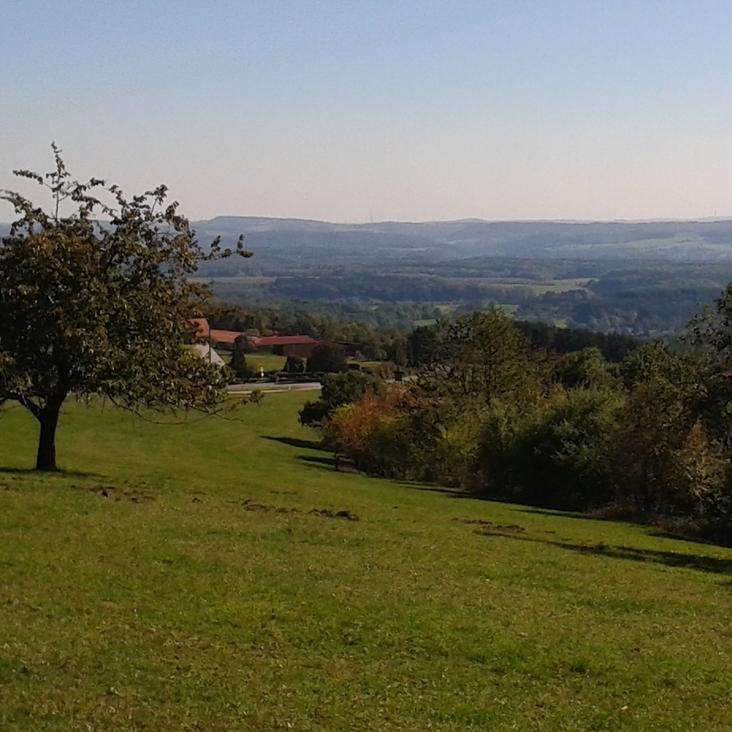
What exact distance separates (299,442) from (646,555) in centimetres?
4920

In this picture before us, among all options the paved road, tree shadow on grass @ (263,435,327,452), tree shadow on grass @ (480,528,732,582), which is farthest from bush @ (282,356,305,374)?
tree shadow on grass @ (480,528,732,582)

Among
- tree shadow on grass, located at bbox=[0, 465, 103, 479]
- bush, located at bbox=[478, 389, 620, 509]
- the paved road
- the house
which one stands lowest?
the paved road

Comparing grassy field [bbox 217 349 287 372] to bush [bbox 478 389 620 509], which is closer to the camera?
bush [bbox 478 389 620 509]

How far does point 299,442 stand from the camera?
251ft

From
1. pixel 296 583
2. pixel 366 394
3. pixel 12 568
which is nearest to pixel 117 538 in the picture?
pixel 12 568

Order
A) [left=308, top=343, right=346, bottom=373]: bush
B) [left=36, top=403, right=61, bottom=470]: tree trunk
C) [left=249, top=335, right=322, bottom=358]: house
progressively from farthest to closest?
[left=249, top=335, right=322, bottom=358]: house
[left=308, top=343, right=346, bottom=373]: bush
[left=36, top=403, right=61, bottom=470]: tree trunk

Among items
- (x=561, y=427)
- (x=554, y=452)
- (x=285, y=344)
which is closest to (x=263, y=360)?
(x=285, y=344)

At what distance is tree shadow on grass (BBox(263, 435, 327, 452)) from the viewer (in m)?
74.1

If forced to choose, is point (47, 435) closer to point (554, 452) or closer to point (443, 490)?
point (443, 490)

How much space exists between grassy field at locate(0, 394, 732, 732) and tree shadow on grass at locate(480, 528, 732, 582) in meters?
0.16

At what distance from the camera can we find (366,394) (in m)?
78.2

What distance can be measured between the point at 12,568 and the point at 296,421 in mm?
69621

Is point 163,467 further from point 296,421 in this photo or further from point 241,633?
point 296,421

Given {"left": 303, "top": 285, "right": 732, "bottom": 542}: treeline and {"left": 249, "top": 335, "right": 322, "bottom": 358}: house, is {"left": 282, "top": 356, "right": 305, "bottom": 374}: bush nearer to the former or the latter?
{"left": 249, "top": 335, "right": 322, "bottom": 358}: house
